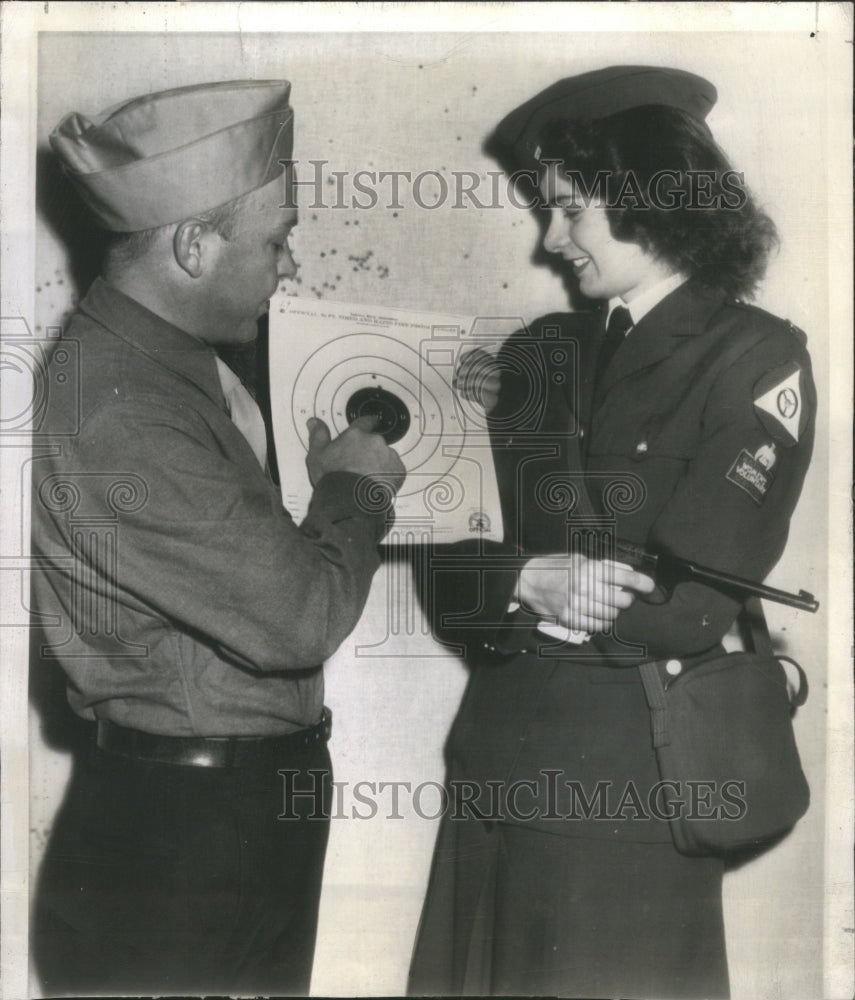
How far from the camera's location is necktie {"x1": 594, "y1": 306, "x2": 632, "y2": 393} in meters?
1.49

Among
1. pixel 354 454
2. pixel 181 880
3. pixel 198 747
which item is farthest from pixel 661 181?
pixel 181 880

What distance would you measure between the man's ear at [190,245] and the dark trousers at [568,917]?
0.85 meters

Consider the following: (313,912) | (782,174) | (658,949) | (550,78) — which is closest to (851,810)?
(658,949)

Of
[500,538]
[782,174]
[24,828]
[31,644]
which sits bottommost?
[24,828]

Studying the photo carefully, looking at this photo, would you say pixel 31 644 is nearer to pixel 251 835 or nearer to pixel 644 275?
pixel 251 835

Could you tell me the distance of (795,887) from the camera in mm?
1562

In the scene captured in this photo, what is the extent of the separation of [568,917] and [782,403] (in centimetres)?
78

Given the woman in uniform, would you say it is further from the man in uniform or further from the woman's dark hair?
the man in uniform

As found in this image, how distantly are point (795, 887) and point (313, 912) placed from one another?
708mm

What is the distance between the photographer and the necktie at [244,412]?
1.46m

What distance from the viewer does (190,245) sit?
54.7 inches

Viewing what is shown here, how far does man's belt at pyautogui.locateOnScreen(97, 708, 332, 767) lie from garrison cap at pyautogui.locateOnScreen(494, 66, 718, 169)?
34.8 inches

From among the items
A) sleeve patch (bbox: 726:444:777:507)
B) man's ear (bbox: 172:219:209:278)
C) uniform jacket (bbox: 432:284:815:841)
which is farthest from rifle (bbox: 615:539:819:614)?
man's ear (bbox: 172:219:209:278)

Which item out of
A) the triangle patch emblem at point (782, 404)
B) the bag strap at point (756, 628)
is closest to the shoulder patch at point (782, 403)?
the triangle patch emblem at point (782, 404)
